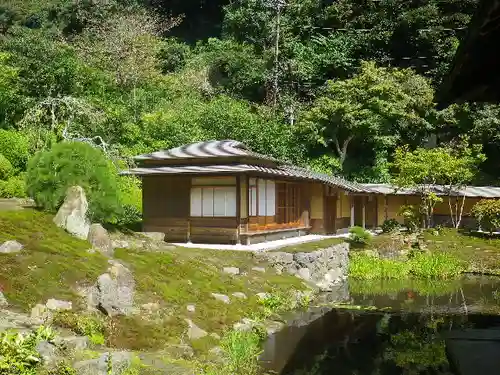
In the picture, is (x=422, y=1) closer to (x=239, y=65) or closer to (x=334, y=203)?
(x=239, y=65)

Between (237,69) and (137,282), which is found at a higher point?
(237,69)

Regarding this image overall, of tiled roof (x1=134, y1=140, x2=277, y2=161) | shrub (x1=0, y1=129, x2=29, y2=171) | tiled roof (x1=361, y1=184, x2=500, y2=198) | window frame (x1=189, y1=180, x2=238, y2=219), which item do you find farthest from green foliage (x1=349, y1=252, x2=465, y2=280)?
shrub (x1=0, y1=129, x2=29, y2=171)

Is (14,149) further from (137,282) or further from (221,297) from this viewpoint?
(221,297)

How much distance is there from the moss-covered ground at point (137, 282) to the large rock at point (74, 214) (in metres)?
0.25

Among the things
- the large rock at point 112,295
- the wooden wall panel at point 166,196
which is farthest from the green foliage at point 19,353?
the wooden wall panel at point 166,196

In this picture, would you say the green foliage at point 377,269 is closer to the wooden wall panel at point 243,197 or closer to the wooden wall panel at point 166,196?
the wooden wall panel at point 243,197

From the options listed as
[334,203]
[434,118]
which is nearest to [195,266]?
[334,203]

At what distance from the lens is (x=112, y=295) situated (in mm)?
8766

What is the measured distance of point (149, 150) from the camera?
28859 millimetres

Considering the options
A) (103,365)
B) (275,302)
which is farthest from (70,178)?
(103,365)

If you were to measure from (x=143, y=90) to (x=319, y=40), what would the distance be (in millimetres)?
13823

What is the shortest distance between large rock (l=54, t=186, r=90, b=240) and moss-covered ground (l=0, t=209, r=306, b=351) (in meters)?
0.25

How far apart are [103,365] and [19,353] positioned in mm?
960

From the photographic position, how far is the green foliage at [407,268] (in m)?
20.0
